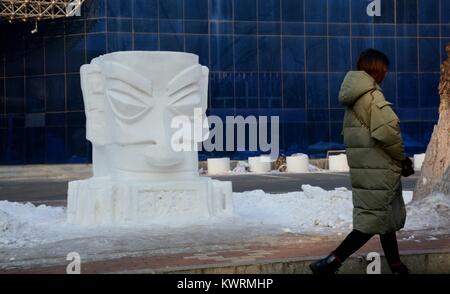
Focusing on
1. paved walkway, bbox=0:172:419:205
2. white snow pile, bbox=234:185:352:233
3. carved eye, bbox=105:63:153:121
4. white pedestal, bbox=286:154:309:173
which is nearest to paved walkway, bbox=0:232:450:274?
white snow pile, bbox=234:185:352:233

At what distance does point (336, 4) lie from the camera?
1223 inches

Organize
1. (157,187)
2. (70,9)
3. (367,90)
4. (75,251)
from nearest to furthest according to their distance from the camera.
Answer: (367,90) < (75,251) < (157,187) < (70,9)

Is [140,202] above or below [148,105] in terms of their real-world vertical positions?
below

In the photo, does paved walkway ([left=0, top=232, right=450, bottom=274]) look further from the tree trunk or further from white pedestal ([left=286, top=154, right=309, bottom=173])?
white pedestal ([left=286, top=154, right=309, bottom=173])

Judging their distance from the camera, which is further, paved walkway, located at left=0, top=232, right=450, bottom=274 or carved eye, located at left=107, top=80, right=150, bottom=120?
carved eye, located at left=107, top=80, right=150, bottom=120

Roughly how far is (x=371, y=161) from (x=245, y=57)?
2530 centimetres

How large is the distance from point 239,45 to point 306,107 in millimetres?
4199

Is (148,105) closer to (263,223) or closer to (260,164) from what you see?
(263,223)

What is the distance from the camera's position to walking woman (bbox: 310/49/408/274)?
17.2 ft

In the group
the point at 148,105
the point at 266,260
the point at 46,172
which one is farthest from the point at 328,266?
the point at 46,172

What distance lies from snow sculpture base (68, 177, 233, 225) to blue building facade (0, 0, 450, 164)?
64.6 feet

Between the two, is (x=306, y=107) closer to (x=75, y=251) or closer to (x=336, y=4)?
(x=336, y=4)

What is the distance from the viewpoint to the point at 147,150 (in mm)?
10125
